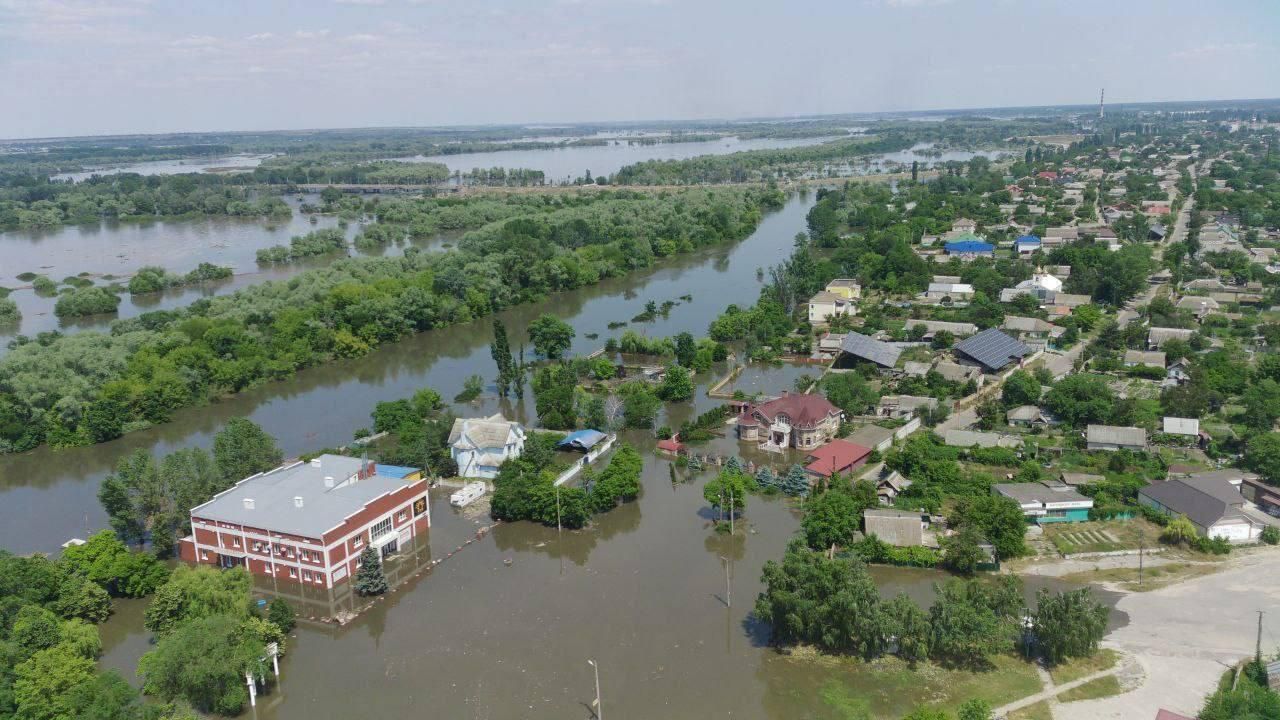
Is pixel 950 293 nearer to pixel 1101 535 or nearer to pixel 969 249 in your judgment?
pixel 969 249

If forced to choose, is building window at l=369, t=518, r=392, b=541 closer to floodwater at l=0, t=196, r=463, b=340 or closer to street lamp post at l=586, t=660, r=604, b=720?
street lamp post at l=586, t=660, r=604, b=720

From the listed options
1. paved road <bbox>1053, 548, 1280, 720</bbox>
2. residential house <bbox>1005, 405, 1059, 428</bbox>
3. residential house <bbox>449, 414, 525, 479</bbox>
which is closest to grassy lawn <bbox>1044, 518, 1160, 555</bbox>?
paved road <bbox>1053, 548, 1280, 720</bbox>

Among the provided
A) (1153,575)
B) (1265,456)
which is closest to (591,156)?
(1265,456)

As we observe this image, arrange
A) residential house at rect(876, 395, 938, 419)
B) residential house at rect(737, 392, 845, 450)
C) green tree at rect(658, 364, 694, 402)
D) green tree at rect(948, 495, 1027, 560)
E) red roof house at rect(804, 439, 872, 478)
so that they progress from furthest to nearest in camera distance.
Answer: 1. green tree at rect(658, 364, 694, 402)
2. residential house at rect(876, 395, 938, 419)
3. residential house at rect(737, 392, 845, 450)
4. red roof house at rect(804, 439, 872, 478)
5. green tree at rect(948, 495, 1027, 560)

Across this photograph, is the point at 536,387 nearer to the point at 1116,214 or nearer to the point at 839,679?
the point at 839,679

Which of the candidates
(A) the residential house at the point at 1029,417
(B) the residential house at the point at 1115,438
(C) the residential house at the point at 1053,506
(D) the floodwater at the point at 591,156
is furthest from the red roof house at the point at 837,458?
(D) the floodwater at the point at 591,156

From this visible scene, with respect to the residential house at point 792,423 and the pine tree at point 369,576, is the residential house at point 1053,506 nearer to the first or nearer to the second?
Result: the residential house at point 792,423
